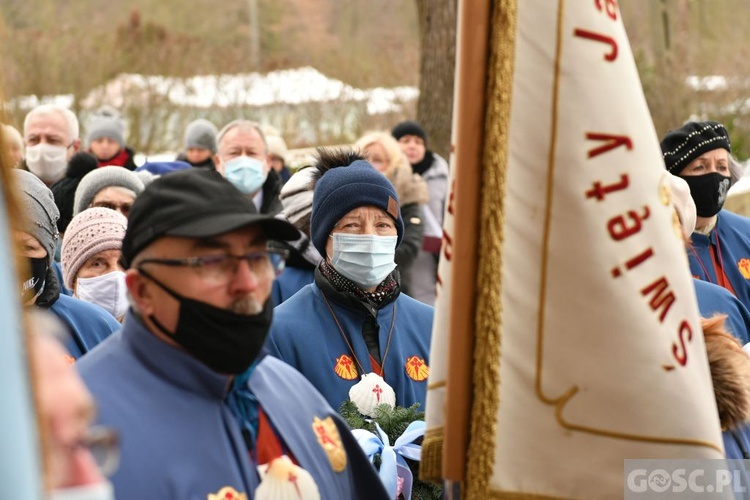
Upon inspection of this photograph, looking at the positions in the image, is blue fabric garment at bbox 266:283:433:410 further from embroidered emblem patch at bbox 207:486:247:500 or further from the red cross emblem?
embroidered emblem patch at bbox 207:486:247:500

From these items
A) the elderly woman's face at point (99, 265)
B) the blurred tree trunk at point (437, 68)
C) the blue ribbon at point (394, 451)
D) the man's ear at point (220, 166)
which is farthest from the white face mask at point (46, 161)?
the blue ribbon at point (394, 451)

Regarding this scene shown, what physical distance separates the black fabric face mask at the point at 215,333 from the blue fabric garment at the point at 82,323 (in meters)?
1.83

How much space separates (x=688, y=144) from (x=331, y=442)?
13.6 ft

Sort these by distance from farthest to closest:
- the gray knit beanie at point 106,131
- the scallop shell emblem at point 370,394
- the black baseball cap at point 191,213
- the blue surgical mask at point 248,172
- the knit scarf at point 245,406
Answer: the gray knit beanie at point 106,131 < the blue surgical mask at point 248,172 < the scallop shell emblem at point 370,394 < the knit scarf at point 245,406 < the black baseball cap at point 191,213

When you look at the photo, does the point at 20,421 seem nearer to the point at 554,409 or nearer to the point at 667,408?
the point at 554,409

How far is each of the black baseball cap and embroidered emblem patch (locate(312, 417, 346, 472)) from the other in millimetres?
558

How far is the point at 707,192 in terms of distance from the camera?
6586 mm

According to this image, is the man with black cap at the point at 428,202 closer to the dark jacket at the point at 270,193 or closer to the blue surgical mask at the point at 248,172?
the dark jacket at the point at 270,193

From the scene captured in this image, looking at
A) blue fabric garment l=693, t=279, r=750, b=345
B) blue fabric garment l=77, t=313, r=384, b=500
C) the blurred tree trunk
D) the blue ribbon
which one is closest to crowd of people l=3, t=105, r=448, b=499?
blue fabric garment l=77, t=313, r=384, b=500

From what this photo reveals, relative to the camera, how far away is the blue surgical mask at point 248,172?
8.43 meters

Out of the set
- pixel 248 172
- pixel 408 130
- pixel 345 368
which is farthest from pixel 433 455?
pixel 408 130

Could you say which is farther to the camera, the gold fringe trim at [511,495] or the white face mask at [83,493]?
the gold fringe trim at [511,495]

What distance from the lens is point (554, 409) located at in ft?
8.64

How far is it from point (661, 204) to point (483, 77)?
543mm
